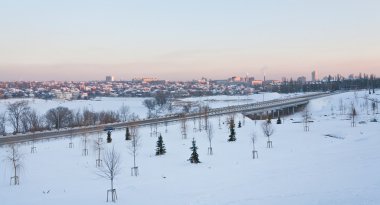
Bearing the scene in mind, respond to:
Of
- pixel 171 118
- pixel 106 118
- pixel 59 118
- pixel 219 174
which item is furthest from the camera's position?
pixel 106 118

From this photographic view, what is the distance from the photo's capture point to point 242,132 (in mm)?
44812

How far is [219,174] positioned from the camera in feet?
78.3

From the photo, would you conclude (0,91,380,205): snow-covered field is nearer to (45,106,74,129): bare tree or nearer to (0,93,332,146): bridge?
(0,93,332,146): bridge

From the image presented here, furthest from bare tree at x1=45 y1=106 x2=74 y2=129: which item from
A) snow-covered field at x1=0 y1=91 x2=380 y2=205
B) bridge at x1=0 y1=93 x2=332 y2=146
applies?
snow-covered field at x1=0 y1=91 x2=380 y2=205

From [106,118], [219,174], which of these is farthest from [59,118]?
[219,174]

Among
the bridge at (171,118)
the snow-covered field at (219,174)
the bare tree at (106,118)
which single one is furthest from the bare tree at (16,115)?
the snow-covered field at (219,174)

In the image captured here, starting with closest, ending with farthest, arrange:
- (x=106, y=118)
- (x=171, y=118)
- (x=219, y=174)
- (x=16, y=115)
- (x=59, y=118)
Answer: (x=219, y=174), (x=171, y=118), (x=59, y=118), (x=106, y=118), (x=16, y=115)

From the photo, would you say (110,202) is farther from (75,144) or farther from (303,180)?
(75,144)

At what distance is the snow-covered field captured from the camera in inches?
699

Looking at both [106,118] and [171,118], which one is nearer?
[171,118]

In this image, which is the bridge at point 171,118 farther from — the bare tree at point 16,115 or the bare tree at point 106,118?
the bare tree at point 16,115

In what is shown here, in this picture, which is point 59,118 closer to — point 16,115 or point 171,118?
point 16,115

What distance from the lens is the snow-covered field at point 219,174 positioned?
17.8 m

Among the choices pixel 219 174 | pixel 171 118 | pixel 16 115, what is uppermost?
pixel 16 115
